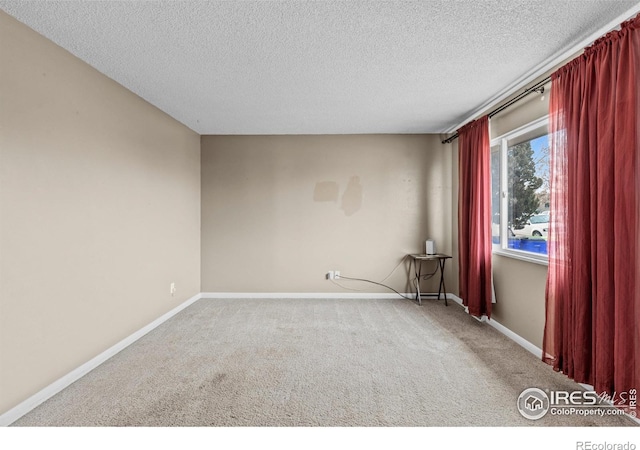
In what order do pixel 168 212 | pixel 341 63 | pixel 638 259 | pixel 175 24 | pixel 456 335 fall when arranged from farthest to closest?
pixel 168 212, pixel 456 335, pixel 341 63, pixel 175 24, pixel 638 259

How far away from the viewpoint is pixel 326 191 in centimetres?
464

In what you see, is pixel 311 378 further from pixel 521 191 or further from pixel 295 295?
pixel 521 191

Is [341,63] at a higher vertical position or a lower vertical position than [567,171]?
higher

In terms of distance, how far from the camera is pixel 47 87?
6.95ft

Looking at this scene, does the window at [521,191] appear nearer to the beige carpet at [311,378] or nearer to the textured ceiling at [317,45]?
the textured ceiling at [317,45]

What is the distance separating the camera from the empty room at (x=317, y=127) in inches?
72.2

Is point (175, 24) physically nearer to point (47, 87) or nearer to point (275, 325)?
point (47, 87)

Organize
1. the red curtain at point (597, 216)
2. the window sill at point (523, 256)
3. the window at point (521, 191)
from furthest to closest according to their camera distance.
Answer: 1. the window at point (521, 191)
2. the window sill at point (523, 256)
3. the red curtain at point (597, 216)

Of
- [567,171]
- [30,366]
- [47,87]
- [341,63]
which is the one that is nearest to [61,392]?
[30,366]

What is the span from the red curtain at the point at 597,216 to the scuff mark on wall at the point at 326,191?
279cm

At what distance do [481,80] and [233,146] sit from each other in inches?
131

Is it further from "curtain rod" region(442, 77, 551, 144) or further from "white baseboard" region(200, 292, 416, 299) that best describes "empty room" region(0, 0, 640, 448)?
"white baseboard" region(200, 292, 416, 299)

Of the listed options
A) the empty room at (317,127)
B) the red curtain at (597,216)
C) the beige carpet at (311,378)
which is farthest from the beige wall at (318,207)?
the red curtain at (597,216)

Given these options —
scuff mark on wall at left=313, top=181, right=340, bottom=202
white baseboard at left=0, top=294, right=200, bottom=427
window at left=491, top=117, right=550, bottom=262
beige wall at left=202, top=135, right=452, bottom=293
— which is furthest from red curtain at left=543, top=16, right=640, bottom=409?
white baseboard at left=0, top=294, right=200, bottom=427
